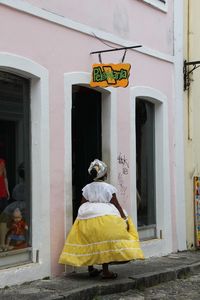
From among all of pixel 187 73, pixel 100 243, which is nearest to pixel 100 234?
pixel 100 243

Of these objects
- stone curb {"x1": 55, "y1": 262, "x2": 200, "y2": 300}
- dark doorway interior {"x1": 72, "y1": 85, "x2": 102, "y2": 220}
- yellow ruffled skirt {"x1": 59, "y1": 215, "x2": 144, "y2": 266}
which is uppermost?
dark doorway interior {"x1": 72, "y1": 85, "x2": 102, "y2": 220}

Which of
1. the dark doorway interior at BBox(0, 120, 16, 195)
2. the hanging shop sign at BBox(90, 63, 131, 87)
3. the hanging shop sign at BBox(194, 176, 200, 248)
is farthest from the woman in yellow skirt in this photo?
the hanging shop sign at BBox(194, 176, 200, 248)

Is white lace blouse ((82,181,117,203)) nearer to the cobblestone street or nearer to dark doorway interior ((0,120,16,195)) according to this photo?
dark doorway interior ((0,120,16,195))

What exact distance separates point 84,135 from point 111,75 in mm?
1462

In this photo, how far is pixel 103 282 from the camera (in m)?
7.83

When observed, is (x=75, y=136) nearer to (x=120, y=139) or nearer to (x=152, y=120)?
(x=120, y=139)

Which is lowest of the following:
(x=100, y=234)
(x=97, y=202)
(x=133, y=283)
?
(x=133, y=283)

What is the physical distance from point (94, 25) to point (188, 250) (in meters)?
4.81

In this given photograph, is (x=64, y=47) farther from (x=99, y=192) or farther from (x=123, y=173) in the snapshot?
(x=123, y=173)

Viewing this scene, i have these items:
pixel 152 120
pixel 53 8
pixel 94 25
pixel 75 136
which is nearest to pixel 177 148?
pixel 152 120

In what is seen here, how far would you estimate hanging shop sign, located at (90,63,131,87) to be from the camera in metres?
8.57

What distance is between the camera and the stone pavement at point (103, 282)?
7.12m

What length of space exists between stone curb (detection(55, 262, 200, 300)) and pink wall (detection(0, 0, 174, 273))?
36.0 inches

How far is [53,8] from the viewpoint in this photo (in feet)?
27.2
